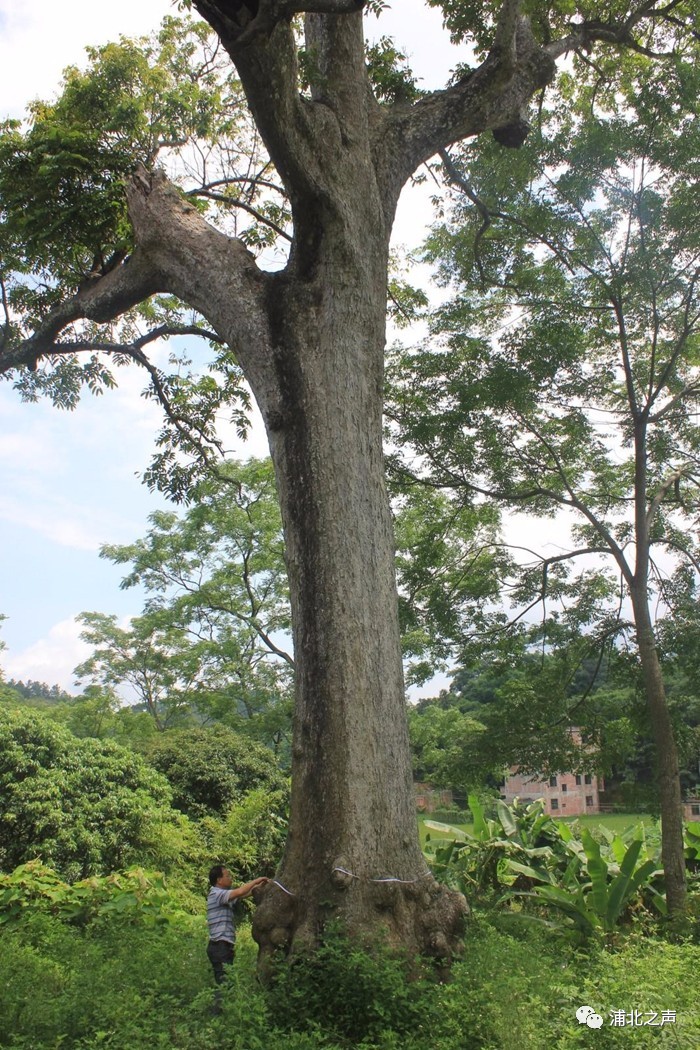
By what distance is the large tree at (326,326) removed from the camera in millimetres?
4441

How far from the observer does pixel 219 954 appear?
5.03 meters

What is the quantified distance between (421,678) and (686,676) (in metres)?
2.87

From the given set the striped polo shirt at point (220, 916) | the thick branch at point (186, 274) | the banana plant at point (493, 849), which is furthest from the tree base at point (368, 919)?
the banana plant at point (493, 849)

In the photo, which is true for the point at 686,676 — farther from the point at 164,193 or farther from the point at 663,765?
the point at 164,193

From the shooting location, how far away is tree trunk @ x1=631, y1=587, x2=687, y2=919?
742 centimetres

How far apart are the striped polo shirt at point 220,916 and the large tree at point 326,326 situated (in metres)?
0.79

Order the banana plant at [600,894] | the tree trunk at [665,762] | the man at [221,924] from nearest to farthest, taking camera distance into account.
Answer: the man at [221,924]
the banana plant at [600,894]
the tree trunk at [665,762]

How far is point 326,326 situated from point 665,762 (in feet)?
18.0

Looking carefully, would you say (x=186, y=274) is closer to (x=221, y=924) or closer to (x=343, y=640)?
(x=343, y=640)

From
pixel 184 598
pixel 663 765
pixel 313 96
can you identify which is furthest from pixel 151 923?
pixel 184 598

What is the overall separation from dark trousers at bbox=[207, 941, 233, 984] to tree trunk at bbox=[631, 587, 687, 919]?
4.16 meters

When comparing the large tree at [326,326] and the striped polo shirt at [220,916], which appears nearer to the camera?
the large tree at [326,326]

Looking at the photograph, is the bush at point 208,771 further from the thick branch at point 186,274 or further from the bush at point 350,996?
the bush at point 350,996

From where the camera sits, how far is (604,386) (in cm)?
930
